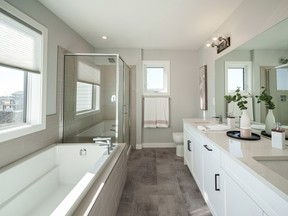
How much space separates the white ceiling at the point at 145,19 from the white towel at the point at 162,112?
4.04ft

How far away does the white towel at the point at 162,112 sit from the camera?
11.6 ft

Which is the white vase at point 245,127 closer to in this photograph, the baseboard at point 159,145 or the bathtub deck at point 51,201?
the bathtub deck at point 51,201

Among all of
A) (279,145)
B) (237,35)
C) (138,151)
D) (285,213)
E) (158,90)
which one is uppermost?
(237,35)

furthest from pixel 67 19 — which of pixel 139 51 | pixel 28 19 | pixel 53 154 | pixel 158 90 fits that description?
pixel 158 90

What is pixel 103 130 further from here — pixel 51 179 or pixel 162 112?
pixel 162 112

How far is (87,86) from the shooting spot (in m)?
2.67

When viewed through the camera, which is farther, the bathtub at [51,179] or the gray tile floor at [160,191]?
the gray tile floor at [160,191]

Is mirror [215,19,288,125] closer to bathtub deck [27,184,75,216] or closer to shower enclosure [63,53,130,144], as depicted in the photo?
shower enclosure [63,53,130,144]

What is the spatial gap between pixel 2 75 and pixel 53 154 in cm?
101

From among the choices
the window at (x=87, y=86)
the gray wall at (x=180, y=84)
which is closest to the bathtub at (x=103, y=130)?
the window at (x=87, y=86)

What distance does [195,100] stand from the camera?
3.63 metres

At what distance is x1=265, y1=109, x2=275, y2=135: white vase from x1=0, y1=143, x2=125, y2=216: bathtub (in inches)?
59.5

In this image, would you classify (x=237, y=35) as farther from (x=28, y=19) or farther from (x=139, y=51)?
(x=28, y=19)

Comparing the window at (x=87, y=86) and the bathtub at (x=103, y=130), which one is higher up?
the window at (x=87, y=86)
